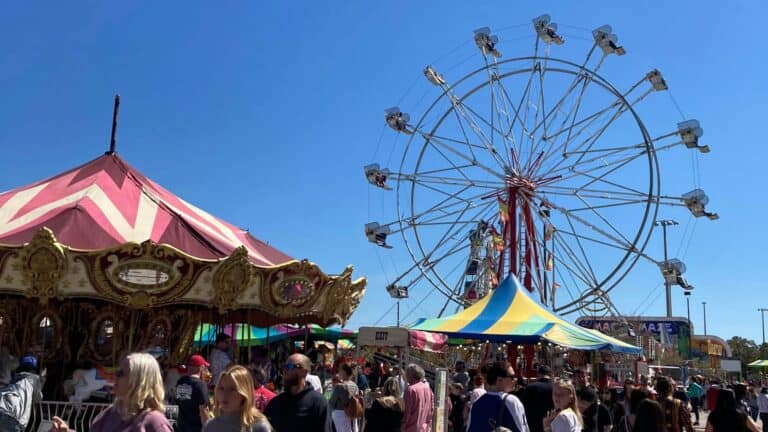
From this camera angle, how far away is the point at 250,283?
417 inches

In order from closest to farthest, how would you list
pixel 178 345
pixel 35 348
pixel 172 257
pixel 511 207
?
pixel 172 257 → pixel 35 348 → pixel 178 345 → pixel 511 207

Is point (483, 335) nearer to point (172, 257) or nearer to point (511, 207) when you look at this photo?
point (172, 257)

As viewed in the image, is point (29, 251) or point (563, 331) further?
point (563, 331)

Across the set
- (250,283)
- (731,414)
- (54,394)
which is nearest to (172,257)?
(250,283)

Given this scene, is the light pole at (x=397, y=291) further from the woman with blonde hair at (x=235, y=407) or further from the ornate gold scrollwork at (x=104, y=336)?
the woman with blonde hair at (x=235, y=407)

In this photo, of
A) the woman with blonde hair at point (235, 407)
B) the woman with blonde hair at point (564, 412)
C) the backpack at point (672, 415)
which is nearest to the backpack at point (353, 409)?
the woman with blonde hair at point (564, 412)

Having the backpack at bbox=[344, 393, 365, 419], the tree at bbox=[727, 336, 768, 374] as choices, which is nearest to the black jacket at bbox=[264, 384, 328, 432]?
the backpack at bbox=[344, 393, 365, 419]

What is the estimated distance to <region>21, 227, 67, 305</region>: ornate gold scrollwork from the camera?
363 inches

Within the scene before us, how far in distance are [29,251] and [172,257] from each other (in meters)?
1.74

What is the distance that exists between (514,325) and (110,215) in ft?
21.4

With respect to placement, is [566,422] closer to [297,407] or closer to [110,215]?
[297,407]

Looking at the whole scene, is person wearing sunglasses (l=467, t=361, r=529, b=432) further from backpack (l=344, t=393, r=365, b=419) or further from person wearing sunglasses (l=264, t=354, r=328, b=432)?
backpack (l=344, t=393, r=365, b=419)

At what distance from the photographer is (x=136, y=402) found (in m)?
2.90

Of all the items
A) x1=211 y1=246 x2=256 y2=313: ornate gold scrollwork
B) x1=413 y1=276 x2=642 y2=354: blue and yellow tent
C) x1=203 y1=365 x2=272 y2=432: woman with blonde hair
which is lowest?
x1=203 y1=365 x2=272 y2=432: woman with blonde hair
